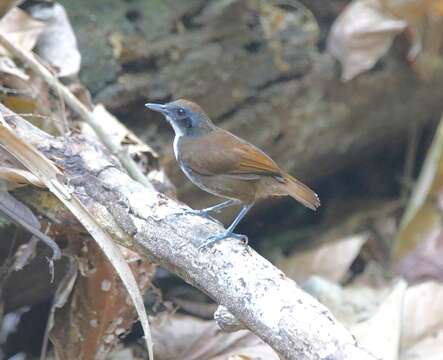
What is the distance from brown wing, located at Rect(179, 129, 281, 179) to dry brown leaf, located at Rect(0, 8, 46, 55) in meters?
1.03

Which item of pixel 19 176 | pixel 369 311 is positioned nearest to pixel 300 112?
pixel 369 311

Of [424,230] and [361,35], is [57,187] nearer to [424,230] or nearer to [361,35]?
[361,35]

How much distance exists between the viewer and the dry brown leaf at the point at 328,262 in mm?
4875

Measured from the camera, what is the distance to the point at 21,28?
395 centimetres

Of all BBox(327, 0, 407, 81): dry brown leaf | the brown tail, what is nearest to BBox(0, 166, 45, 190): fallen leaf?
the brown tail

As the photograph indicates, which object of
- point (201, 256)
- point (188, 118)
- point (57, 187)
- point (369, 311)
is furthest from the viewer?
point (369, 311)

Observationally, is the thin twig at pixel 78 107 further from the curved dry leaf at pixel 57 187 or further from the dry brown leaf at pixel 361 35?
the dry brown leaf at pixel 361 35

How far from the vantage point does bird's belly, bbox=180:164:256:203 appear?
3.32 metres

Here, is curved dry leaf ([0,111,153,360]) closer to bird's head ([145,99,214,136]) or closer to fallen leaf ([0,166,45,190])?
fallen leaf ([0,166,45,190])

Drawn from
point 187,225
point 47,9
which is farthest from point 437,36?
point 187,225

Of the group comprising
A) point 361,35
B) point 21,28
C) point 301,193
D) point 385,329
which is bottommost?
point 385,329

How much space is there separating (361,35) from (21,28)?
6.86ft

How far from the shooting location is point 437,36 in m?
5.30

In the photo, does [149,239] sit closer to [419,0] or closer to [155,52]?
[155,52]
